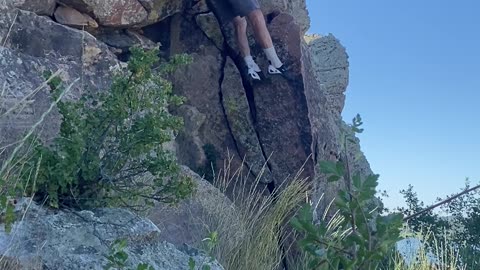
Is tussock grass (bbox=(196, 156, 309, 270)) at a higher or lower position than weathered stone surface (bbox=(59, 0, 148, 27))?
lower

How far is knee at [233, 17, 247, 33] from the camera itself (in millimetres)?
8336

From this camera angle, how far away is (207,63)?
27.3 feet

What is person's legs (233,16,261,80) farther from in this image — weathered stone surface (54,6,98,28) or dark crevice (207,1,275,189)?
weathered stone surface (54,6,98,28)

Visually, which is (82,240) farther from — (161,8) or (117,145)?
(161,8)

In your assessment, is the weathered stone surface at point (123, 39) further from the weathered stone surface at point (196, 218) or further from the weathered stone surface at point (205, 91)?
the weathered stone surface at point (196, 218)

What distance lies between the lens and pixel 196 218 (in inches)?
234

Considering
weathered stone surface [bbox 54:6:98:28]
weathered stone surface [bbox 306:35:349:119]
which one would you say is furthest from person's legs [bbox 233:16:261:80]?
weathered stone surface [bbox 306:35:349:119]

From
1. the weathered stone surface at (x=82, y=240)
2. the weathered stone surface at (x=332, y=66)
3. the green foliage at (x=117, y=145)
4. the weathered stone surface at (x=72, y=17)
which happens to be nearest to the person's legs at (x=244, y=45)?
the weathered stone surface at (x=72, y=17)

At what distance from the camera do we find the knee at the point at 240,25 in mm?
8336

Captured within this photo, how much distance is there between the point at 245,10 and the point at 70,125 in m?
4.70

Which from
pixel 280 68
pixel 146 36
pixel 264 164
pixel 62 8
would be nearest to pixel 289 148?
pixel 264 164

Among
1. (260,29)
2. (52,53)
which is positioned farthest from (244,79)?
(52,53)

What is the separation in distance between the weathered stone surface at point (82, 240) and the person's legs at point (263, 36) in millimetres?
4704

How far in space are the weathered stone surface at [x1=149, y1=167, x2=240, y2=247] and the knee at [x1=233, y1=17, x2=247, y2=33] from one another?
247cm
